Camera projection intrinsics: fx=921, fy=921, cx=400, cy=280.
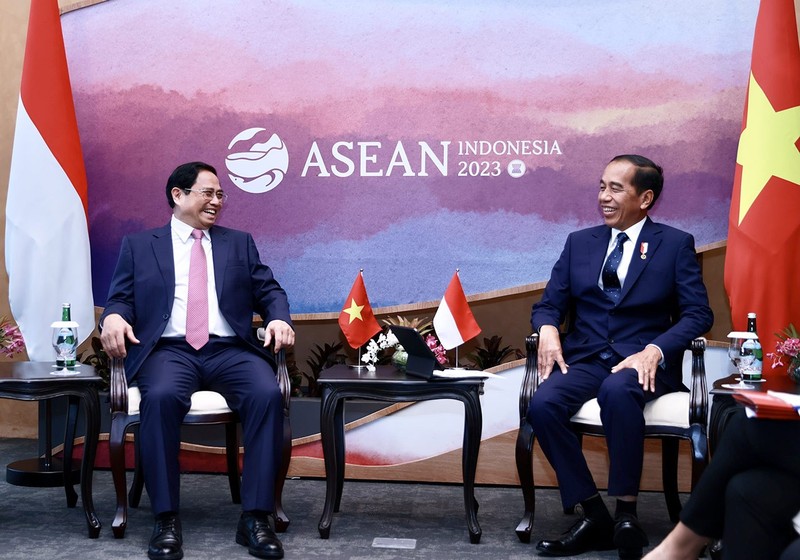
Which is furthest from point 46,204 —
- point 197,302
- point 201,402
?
point 201,402

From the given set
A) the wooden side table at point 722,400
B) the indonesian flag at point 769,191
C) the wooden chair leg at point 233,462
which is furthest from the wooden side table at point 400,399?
the indonesian flag at point 769,191

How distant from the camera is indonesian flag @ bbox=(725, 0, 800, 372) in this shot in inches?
153

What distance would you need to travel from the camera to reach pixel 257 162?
4.67 m

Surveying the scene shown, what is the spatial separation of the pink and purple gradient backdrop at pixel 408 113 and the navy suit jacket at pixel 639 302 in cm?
76

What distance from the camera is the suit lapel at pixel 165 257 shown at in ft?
11.9

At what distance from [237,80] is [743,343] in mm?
2782

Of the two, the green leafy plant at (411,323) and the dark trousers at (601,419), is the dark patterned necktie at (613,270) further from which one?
the green leafy plant at (411,323)

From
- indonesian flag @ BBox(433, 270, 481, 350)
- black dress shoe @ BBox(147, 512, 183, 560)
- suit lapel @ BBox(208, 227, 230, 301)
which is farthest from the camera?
indonesian flag @ BBox(433, 270, 481, 350)

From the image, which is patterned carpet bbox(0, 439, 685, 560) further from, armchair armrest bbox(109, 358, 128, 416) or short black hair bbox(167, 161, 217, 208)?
short black hair bbox(167, 161, 217, 208)

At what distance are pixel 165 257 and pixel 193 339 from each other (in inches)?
14.3

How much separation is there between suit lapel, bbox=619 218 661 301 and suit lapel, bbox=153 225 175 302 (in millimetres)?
1758

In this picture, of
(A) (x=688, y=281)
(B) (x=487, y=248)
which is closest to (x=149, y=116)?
(B) (x=487, y=248)

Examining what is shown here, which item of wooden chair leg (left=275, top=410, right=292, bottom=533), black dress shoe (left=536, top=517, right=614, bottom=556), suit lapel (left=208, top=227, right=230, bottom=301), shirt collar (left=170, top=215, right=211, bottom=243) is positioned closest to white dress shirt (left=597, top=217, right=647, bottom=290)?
black dress shoe (left=536, top=517, right=614, bottom=556)

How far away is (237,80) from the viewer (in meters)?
4.70
